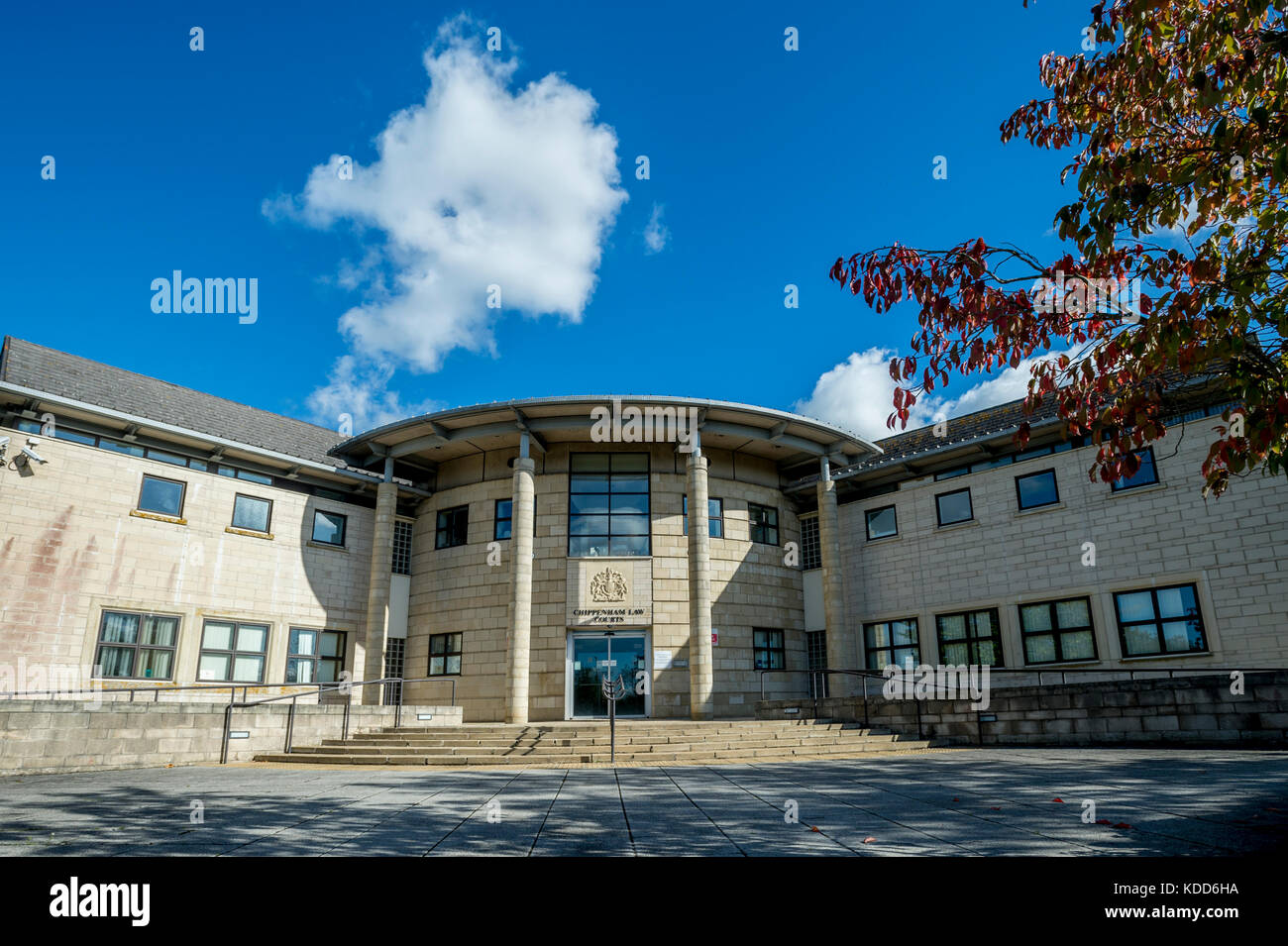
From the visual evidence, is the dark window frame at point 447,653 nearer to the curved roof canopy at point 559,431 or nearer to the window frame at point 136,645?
the curved roof canopy at point 559,431

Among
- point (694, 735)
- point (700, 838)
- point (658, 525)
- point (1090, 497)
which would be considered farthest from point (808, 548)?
point (700, 838)

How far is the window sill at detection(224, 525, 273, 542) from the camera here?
20453 millimetres

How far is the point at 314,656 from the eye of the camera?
21.6m

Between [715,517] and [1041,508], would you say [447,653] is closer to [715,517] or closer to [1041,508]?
[715,517]

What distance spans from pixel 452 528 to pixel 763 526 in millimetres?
9628

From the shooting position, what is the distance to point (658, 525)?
2255 centimetres

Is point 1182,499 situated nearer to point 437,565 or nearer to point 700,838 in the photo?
point 700,838

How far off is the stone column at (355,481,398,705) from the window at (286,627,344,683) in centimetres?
55

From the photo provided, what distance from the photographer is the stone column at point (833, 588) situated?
881 inches

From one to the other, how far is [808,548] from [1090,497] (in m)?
8.45
